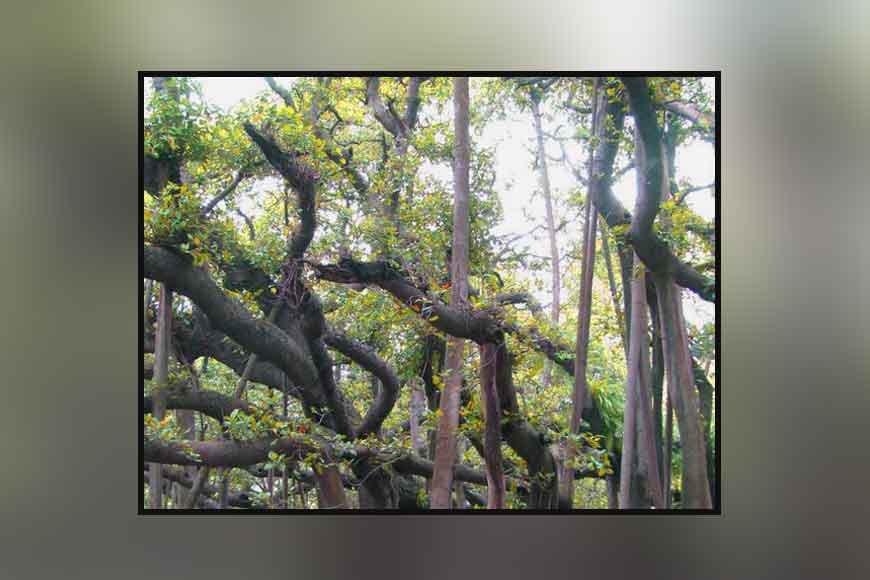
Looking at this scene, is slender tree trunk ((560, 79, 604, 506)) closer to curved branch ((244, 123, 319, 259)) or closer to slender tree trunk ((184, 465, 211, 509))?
curved branch ((244, 123, 319, 259))

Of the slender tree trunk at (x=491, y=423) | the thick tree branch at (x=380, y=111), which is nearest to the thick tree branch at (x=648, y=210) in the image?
the slender tree trunk at (x=491, y=423)

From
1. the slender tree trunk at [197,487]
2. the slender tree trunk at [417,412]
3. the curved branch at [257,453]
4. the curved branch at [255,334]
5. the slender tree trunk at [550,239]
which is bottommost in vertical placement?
the slender tree trunk at [197,487]

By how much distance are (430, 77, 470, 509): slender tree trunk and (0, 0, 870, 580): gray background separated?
0.50 ft

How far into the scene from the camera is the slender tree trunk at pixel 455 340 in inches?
86.6

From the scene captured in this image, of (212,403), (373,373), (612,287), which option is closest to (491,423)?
(373,373)

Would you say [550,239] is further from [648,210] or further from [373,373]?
[373,373]

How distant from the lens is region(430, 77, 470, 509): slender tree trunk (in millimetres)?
2199

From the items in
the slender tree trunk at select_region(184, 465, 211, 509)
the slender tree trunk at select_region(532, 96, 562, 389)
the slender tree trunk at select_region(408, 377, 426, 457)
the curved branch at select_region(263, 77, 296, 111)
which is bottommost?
the slender tree trunk at select_region(184, 465, 211, 509)

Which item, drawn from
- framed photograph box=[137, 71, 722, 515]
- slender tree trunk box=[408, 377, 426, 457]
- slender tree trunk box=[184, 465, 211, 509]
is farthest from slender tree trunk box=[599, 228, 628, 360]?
slender tree trunk box=[184, 465, 211, 509]

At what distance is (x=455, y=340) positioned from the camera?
2.21m
